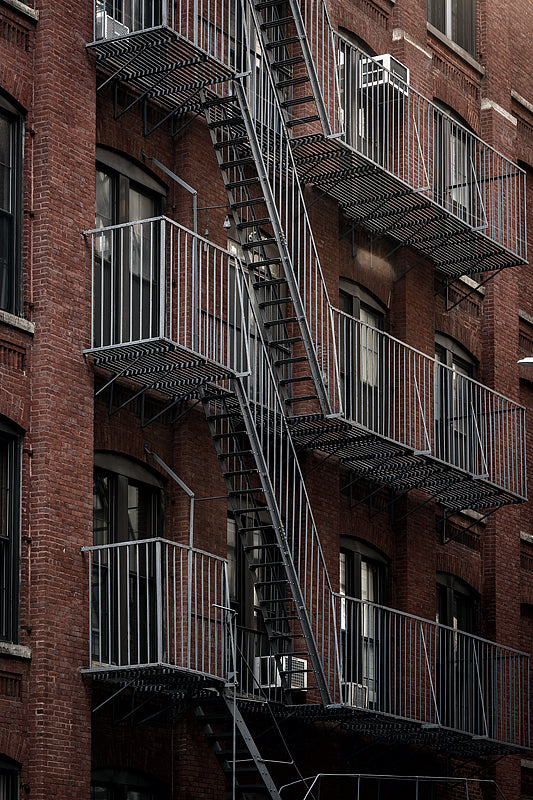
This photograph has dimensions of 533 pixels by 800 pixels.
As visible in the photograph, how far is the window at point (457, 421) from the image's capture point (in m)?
27.5

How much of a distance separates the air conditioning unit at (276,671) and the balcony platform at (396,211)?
7.61 metres

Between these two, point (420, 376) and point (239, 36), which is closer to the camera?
point (239, 36)

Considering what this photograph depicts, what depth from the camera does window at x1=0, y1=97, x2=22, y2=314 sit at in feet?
65.5

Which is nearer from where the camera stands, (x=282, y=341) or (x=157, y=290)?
(x=157, y=290)

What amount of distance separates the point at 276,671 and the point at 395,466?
4.69 metres

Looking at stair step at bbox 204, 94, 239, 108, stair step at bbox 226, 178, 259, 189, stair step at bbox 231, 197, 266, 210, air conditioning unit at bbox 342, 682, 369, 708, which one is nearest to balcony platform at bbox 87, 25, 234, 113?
stair step at bbox 204, 94, 239, 108

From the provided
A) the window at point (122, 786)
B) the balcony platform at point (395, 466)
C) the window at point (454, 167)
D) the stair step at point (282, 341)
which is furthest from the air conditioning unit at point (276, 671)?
the window at point (454, 167)

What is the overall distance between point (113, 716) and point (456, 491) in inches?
381

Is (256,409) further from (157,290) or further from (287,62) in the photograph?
(287,62)

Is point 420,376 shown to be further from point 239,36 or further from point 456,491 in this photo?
point 239,36

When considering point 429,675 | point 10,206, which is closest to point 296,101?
point 10,206

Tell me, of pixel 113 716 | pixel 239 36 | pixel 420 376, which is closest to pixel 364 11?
pixel 239 36

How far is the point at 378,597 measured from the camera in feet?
89.5

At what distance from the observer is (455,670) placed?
2650 cm
